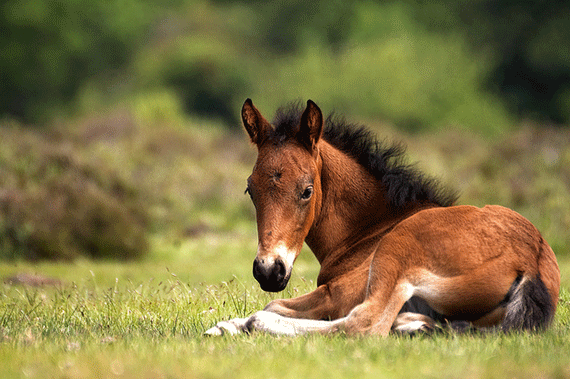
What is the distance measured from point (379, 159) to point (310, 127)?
97 cm

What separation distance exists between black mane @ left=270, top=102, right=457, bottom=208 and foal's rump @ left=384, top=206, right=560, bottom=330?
86 centimetres

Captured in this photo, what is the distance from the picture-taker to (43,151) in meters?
16.8

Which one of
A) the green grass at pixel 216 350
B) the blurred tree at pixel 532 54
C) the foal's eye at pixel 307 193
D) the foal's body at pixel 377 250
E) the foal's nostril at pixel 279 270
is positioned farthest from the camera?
the blurred tree at pixel 532 54

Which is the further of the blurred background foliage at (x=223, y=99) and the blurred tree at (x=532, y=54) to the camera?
the blurred tree at (x=532, y=54)

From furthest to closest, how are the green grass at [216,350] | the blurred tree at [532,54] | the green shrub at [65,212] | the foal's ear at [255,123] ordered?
1. the blurred tree at [532,54]
2. the green shrub at [65,212]
3. the foal's ear at [255,123]
4. the green grass at [216,350]

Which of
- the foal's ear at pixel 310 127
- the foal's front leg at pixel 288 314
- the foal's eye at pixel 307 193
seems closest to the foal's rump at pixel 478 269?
the foal's front leg at pixel 288 314

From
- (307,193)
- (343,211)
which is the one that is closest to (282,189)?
(307,193)

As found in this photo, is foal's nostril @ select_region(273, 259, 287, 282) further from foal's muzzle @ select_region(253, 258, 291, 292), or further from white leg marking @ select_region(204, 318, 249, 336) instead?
white leg marking @ select_region(204, 318, 249, 336)

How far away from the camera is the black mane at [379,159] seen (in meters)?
5.88

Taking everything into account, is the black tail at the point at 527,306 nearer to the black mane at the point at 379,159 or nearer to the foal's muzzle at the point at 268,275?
the black mane at the point at 379,159

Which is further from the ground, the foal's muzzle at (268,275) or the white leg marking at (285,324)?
the foal's muzzle at (268,275)

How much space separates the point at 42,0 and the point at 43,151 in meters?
36.9

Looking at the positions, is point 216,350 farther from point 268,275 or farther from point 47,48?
point 47,48

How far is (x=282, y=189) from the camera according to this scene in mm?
5203
